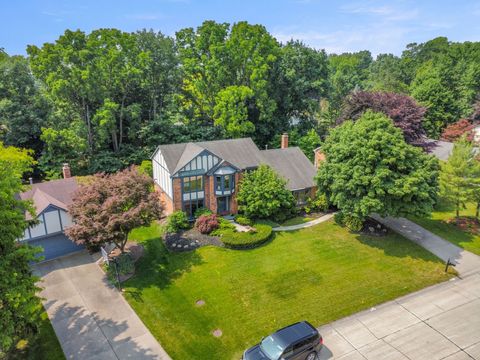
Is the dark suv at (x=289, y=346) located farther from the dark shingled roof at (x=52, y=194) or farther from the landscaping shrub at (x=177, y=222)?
the dark shingled roof at (x=52, y=194)

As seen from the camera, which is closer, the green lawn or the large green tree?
the green lawn

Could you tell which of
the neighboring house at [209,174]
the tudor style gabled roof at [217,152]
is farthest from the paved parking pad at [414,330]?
the tudor style gabled roof at [217,152]

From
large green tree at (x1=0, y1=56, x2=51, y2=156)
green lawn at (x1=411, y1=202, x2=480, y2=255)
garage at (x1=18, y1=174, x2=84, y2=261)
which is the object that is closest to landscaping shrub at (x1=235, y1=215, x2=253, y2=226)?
garage at (x1=18, y1=174, x2=84, y2=261)

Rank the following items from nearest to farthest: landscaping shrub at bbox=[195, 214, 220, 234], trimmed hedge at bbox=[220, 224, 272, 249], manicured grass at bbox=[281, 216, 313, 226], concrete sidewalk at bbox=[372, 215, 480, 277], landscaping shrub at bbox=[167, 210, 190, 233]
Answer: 1. concrete sidewalk at bbox=[372, 215, 480, 277]
2. trimmed hedge at bbox=[220, 224, 272, 249]
3. landscaping shrub at bbox=[195, 214, 220, 234]
4. landscaping shrub at bbox=[167, 210, 190, 233]
5. manicured grass at bbox=[281, 216, 313, 226]

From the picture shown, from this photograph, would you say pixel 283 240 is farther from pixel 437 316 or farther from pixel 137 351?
pixel 137 351

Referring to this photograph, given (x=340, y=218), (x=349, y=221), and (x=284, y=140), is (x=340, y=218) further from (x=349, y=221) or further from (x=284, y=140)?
(x=284, y=140)

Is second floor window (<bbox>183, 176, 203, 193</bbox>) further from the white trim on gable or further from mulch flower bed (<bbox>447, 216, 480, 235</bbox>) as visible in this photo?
mulch flower bed (<bbox>447, 216, 480, 235</bbox>)
